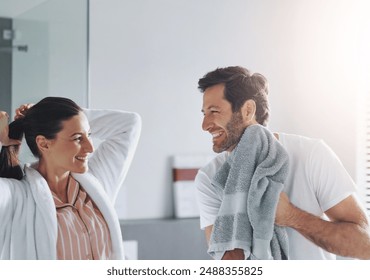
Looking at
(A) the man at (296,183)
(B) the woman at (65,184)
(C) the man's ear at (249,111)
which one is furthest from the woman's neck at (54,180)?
(C) the man's ear at (249,111)

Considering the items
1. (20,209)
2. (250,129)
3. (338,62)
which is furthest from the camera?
(338,62)

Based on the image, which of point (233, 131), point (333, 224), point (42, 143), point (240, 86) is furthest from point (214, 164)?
point (42, 143)

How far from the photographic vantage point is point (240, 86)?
1.81 metres

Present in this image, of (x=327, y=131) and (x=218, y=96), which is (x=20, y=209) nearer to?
(x=218, y=96)

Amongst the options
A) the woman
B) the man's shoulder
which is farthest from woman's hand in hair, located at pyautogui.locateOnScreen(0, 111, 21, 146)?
the man's shoulder

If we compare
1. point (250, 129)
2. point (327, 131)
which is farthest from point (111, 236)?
point (327, 131)

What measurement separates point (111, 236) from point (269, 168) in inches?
17.9

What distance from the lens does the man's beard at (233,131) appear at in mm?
1799

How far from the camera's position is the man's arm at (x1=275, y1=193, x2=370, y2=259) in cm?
178

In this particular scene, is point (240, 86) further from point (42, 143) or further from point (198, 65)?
point (42, 143)

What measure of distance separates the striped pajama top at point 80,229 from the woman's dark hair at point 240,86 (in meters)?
0.44

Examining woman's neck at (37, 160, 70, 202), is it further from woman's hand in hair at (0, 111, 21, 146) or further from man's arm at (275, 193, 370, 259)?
man's arm at (275, 193, 370, 259)
